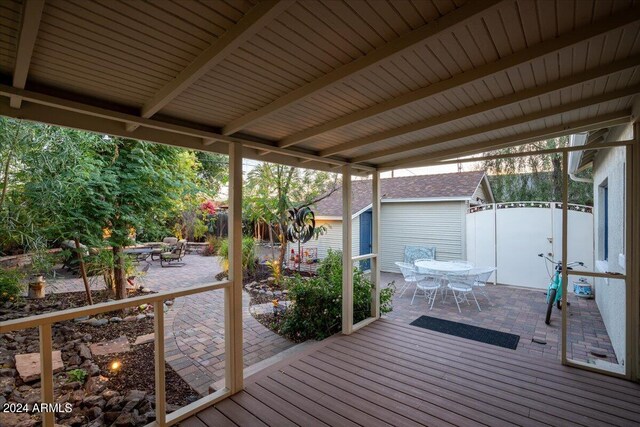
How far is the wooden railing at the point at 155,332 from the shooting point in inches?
69.4

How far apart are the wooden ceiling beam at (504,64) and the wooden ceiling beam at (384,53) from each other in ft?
2.02

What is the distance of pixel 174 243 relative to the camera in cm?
1116

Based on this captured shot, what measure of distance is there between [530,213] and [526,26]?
23.7 feet

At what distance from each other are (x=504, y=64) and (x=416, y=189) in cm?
853

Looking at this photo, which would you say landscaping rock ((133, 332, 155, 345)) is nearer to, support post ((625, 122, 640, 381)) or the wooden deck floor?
the wooden deck floor

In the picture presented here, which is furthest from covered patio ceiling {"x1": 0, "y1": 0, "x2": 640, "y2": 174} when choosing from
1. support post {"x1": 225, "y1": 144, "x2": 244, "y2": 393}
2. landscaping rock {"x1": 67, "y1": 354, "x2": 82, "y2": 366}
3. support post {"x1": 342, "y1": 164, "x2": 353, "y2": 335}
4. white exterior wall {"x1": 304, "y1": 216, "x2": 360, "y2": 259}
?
white exterior wall {"x1": 304, "y1": 216, "x2": 360, "y2": 259}

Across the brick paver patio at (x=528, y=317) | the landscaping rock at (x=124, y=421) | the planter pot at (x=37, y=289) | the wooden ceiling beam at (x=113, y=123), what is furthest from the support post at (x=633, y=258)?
the planter pot at (x=37, y=289)

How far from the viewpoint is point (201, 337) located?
4676 mm

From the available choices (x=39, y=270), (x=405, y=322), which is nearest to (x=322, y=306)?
(x=405, y=322)

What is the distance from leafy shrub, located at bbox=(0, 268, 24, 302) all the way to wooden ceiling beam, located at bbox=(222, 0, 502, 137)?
532 centimetres

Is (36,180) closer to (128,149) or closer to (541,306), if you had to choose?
(128,149)

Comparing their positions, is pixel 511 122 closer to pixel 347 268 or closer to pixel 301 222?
pixel 347 268

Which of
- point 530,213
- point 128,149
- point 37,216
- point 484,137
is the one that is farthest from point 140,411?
point 530,213

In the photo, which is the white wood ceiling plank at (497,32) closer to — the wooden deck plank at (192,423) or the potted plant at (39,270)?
the wooden deck plank at (192,423)
